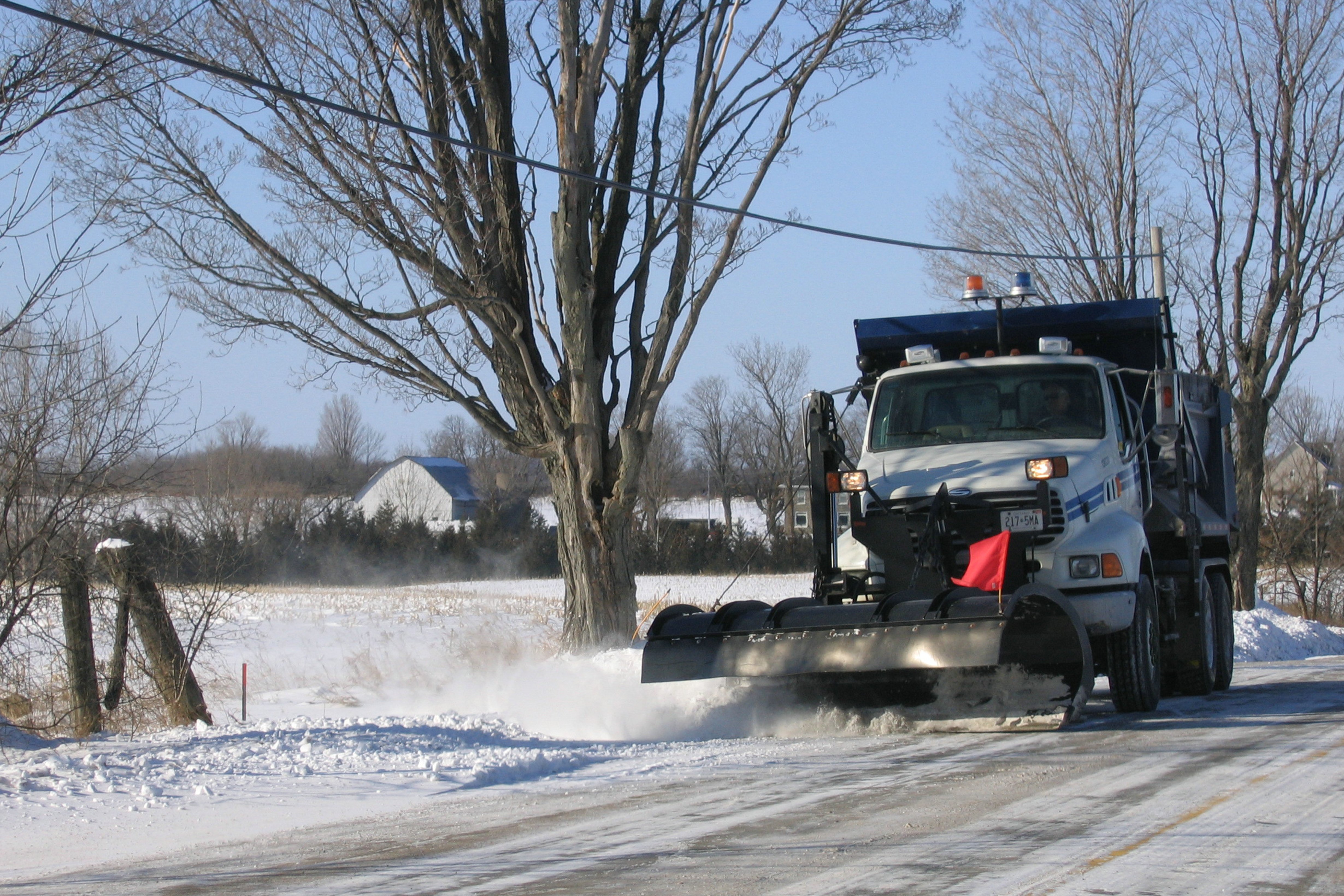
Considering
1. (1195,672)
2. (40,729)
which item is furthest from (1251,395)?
(40,729)

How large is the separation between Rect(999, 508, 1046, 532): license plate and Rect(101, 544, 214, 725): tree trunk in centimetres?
643

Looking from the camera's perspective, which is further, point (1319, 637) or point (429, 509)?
point (429, 509)

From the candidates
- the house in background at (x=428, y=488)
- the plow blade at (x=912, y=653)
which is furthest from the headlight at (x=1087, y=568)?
the house in background at (x=428, y=488)

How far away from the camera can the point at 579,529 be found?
565 inches

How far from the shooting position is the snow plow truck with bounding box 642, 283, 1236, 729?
854cm

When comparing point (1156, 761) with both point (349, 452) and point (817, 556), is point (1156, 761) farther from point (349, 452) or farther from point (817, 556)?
point (349, 452)

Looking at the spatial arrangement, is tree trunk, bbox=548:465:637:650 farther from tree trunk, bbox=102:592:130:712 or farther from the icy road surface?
the icy road surface

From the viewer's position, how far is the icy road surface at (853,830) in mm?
4957

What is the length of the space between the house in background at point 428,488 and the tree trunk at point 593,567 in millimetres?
60972

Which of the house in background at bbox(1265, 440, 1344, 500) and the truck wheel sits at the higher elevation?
the house in background at bbox(1265, 440, 1344, 500)

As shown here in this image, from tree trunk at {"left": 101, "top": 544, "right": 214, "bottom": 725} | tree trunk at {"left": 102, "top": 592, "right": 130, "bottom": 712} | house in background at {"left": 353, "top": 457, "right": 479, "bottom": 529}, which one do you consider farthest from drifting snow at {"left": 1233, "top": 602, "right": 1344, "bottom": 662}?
house in background at {"left": 353, "top": 457, "right": 479, "bottom": 529}

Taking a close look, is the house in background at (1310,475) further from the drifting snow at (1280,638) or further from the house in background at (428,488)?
the house in background at (428,488)

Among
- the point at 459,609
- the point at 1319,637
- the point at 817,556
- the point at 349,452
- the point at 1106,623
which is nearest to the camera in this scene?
the point at 1106,623

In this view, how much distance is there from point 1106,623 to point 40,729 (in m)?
7.21
